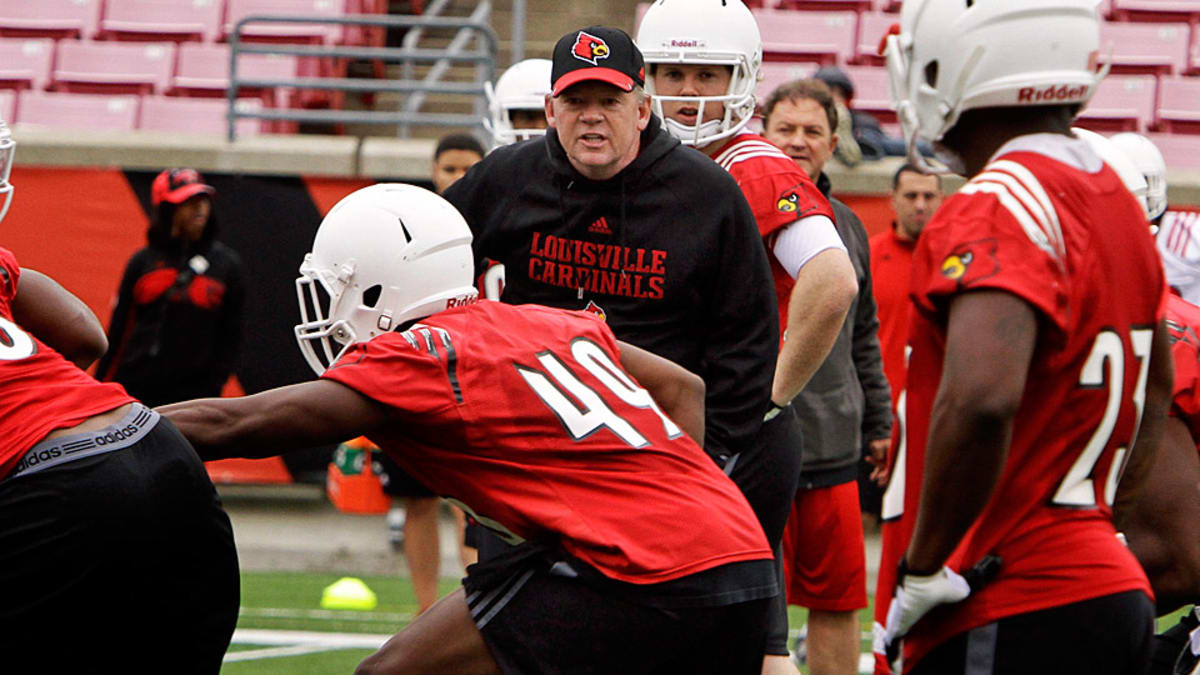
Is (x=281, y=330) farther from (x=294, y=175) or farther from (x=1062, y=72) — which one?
(x=1062, y=72)

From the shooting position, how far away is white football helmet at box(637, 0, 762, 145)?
14.1ft

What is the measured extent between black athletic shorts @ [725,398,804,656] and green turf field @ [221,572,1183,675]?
2374 mm

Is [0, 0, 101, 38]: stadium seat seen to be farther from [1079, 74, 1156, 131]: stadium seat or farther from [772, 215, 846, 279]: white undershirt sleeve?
[772, 215, 846, 279]: white undershirt sleeve

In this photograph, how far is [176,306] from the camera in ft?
25.8

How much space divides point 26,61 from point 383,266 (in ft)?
29.8

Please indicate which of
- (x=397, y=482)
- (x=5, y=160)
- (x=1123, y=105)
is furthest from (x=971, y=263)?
(x=1123, y=105)

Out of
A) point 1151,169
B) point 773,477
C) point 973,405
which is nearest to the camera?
point 973,405

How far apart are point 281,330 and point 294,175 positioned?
91cm

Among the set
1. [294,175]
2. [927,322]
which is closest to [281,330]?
[294,175]

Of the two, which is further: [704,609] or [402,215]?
[402,215]

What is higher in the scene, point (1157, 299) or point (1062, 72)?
point (1062, 72)

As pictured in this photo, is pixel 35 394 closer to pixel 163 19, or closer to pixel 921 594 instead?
pixel 921 594

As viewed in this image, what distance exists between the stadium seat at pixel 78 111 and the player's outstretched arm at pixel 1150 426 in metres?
8.83

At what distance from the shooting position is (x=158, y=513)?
2.99 metres
